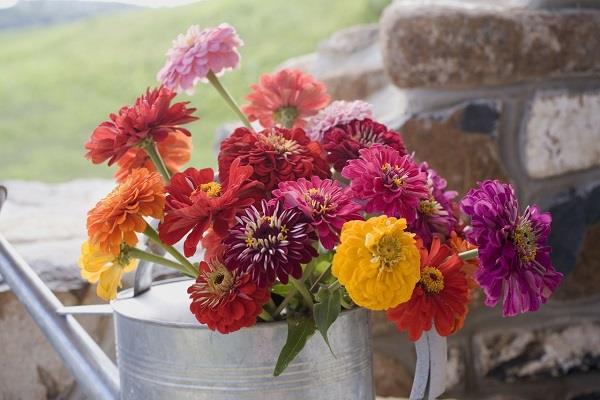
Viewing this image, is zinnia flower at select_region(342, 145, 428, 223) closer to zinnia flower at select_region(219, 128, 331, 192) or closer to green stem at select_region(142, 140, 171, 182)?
zinnia flower at select_region(219, 128, 331, 192)

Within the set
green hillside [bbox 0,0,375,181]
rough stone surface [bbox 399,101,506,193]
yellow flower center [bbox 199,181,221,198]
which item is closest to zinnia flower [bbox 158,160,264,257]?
yellow flower center [bbox 199,181,221,198]

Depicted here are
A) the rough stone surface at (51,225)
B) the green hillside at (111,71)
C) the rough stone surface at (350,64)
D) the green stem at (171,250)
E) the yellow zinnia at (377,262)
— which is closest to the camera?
the yellow zinnia at (377,262)

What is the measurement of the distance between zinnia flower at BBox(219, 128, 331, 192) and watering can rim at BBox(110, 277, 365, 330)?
112mm

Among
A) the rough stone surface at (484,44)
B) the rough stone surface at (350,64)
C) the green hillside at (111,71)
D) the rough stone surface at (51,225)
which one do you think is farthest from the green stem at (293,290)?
the green hillside at (111,71)

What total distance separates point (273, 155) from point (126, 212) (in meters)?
0.12

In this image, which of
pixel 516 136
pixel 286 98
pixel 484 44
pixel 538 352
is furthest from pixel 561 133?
pixel 286 98

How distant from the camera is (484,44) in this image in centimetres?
130

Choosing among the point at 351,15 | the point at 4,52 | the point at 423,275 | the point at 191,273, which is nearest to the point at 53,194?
the point at 191,273

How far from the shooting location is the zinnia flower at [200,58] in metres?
0.77

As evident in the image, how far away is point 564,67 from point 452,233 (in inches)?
28.0

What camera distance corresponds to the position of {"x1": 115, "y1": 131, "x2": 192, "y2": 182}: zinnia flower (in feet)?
2.53

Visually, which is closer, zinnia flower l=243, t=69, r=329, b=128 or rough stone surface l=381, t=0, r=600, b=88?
zinnia flower l=243, t=69, r=329, b=128

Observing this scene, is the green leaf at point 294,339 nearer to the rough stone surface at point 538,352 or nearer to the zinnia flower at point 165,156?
the zinnia flower at point 165,156

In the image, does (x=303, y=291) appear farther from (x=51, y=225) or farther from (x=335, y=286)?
(x=51, y=225)
